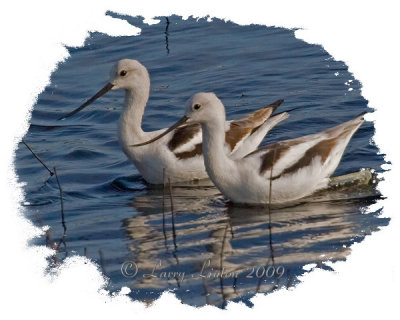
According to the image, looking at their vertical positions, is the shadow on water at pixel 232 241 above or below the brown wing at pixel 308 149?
below

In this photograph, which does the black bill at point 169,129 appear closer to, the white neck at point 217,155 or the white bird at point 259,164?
the white bird at point 259,164

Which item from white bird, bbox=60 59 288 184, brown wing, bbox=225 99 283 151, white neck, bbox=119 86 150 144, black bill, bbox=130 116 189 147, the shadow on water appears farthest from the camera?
brown wing, bbox=225 99 283 151

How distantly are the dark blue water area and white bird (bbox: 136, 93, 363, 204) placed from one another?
0.17 m

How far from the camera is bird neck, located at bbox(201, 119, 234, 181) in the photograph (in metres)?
8.58

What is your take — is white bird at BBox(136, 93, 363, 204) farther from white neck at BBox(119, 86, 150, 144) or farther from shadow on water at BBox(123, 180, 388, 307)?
white neck at BBox(119, 86, 150, 144)

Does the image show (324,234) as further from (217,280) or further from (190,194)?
(190,194)

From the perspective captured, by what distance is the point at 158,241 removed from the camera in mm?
7961

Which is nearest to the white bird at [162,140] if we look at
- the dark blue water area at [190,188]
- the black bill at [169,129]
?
the black bill at [169,129]

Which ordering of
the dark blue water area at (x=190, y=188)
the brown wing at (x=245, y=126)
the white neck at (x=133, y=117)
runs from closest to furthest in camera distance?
the dark blue water area at (x=190, y=188) → the white neck at (x=133, y=117) → the brown wing at (x=245, y=126)

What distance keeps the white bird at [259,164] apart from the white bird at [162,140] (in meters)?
0.95

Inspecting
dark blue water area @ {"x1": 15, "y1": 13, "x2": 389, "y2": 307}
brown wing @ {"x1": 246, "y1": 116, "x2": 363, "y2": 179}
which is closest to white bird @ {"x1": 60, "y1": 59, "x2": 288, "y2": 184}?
dark blue water area @ {"x1": 15, "y1": 13, "x2": 389, "y2": 307}

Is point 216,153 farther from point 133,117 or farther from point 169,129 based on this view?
point 133,117

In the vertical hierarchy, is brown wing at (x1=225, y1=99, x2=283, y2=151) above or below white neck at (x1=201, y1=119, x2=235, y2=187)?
above

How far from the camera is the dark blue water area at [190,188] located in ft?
23.8
